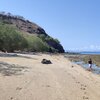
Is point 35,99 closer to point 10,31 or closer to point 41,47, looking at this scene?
point 10,31

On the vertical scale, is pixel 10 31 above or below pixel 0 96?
above

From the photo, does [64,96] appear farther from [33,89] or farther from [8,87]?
[8,87]

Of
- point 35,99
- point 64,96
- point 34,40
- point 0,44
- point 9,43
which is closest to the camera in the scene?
point 35,99

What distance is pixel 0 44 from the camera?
78.4m

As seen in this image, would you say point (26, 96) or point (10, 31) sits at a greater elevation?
point (10, 31)

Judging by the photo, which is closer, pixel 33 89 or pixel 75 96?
pixel 75 96

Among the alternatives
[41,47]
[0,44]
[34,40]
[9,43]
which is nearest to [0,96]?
[0,44]

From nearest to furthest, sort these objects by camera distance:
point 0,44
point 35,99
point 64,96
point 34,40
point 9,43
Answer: point 35,99, point 64,96, point 0,44, point 9,43, point 34,40

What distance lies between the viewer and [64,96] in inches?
635

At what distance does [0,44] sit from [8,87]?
61.7 m

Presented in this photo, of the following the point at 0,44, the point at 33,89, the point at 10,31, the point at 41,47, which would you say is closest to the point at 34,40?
the point at 41,47

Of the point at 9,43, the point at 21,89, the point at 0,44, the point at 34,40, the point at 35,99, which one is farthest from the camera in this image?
the point at 34,40

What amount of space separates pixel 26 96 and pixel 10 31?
82.4m

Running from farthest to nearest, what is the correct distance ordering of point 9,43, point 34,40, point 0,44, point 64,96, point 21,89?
1. point 34,40
2. point 9,43
3. point 0,44
4. point 21,89
5. point 64,96
